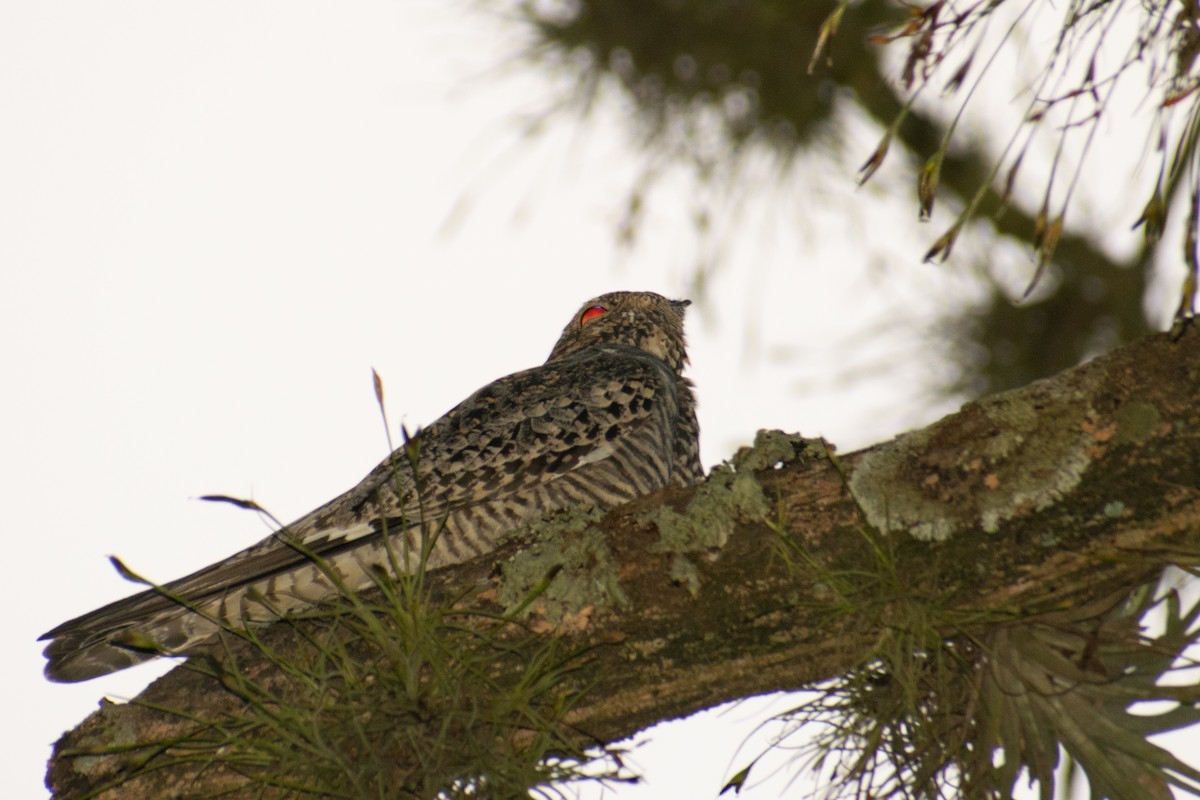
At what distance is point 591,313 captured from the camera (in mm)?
6344

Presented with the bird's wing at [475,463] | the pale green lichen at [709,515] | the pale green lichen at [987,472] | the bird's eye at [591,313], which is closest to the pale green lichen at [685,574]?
the pale green lichen at [709,515]

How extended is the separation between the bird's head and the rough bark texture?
292 centimetres

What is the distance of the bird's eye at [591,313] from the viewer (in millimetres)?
6289

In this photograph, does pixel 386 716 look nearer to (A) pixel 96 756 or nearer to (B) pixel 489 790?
(B) pixel 489 790

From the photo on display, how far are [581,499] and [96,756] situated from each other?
72.7 inches

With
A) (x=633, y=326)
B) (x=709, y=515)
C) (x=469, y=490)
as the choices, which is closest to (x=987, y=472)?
(x=709, y=515)

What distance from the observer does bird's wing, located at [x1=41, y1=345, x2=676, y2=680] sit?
12.4 ft

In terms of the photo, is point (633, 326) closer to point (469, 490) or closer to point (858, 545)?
point (469, 490)

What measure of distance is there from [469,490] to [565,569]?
1264mm

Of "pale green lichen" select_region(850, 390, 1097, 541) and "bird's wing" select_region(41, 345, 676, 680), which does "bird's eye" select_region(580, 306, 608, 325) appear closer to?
"bird's wing" select_region(41, 345, 676, 680)

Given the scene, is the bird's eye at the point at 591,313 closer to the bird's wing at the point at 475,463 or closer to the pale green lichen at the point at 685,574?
the bird's wing at the point at 475,463

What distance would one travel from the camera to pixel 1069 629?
2.73 meters

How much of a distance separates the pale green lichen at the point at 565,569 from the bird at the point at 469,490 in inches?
20.4

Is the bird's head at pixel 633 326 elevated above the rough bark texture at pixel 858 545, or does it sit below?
above
